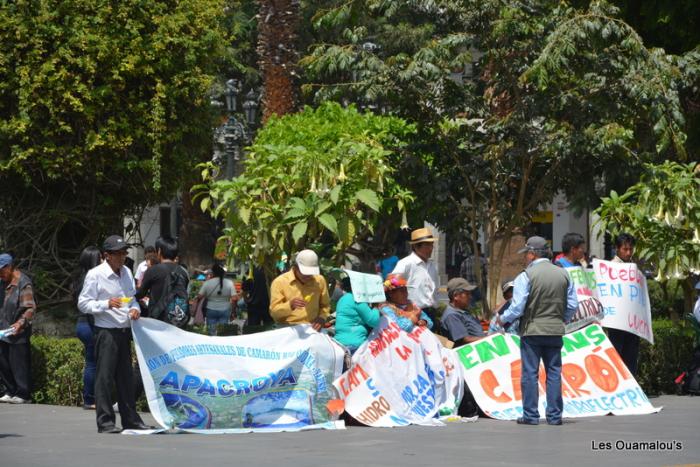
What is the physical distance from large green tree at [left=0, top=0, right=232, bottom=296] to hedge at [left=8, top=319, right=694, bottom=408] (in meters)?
2.30

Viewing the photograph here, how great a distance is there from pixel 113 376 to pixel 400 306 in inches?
112

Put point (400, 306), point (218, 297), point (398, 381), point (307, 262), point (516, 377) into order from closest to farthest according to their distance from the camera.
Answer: point (307, 262) → point (398, 381) → point (400, 306) → point (516, 377) → point (218, 297)

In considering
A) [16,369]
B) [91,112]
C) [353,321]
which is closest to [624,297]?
[353,321]

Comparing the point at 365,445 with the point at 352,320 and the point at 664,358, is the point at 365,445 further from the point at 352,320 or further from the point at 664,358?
the point at 664,358

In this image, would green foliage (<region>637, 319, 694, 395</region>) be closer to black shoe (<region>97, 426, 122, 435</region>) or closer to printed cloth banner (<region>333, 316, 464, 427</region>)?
printed cloth banner (<region>333, 316, 464, 427</region>)

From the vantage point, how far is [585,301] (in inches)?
540

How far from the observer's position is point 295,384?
38.3 feet

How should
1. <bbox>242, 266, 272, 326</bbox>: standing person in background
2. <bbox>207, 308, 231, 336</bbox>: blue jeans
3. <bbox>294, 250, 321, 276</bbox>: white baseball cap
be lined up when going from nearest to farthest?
<bbox>294, 250, 321, 276</bbox>: white baseball cap, <bbox>242, 266, 272, 326</bbox>: standing person in background, <bbox>207, 308, 231, 336</bbox>: blue jeans

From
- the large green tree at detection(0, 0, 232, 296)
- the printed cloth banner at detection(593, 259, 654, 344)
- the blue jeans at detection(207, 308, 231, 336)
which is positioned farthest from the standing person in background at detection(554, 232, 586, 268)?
the blue jeans at detection(207, 308, 231, 336)

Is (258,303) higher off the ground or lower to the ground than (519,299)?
lower

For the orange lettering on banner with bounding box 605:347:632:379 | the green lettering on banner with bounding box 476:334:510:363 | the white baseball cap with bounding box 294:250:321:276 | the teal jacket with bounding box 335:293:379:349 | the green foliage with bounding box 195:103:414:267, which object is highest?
the green foliage with bounding box 195:103:414:267

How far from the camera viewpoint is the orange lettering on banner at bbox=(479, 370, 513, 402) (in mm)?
12671

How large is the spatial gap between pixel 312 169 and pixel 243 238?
1.11 metres

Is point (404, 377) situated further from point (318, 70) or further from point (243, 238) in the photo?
point (318, 70)
